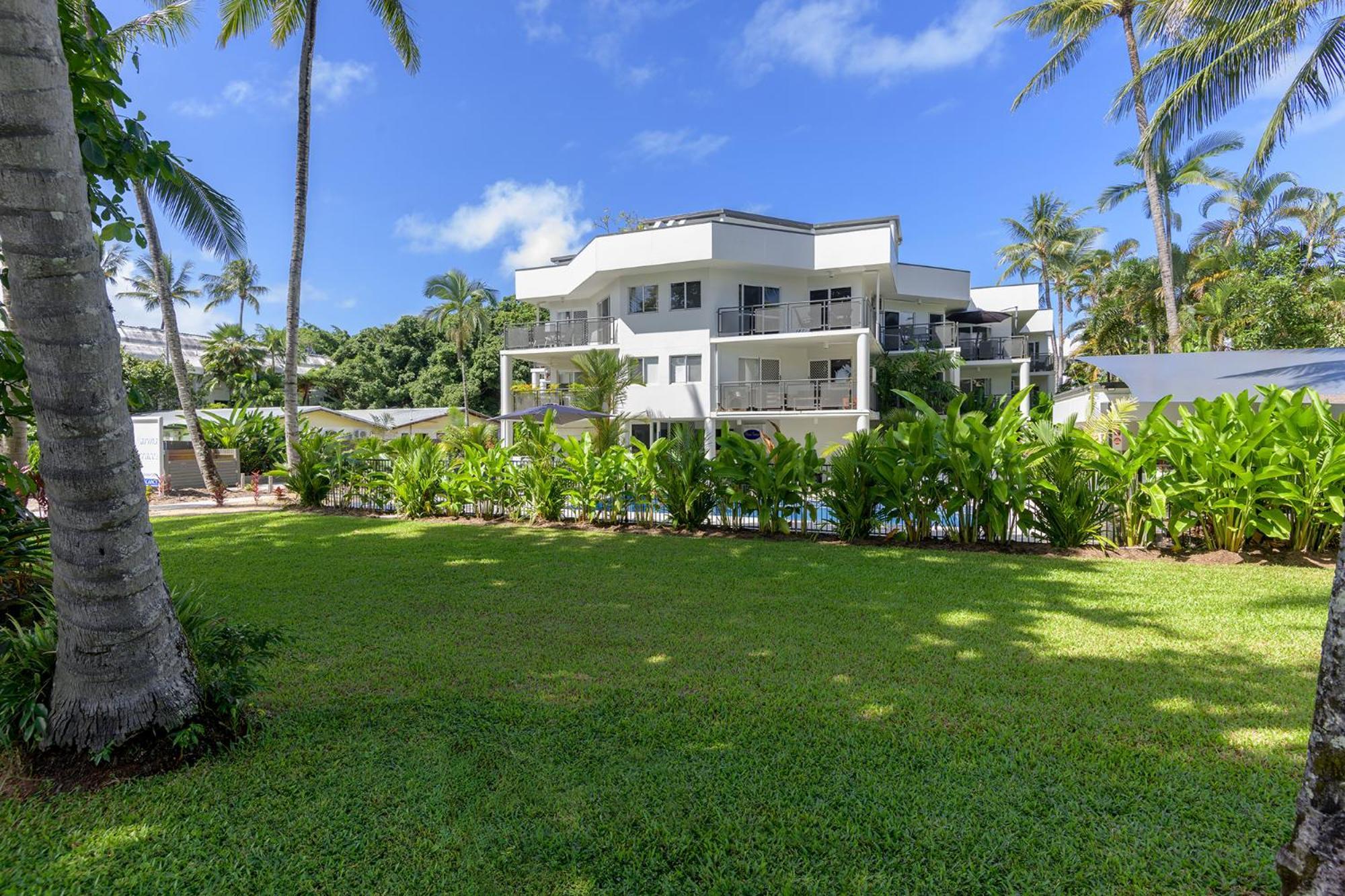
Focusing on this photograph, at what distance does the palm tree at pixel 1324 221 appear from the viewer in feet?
104

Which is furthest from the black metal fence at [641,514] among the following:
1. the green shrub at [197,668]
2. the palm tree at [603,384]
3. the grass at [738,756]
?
the palm tree at [603,384]

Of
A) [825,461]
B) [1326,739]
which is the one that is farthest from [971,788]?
[825,461]

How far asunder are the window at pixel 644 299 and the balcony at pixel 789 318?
8.55 feet

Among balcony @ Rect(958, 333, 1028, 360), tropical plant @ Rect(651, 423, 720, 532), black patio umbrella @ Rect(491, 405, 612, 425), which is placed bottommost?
tropical plant @ Rect(651, 423, 720, 532)

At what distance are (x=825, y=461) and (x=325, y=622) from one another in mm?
7167

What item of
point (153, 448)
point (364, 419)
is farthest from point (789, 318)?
point (364, 419)

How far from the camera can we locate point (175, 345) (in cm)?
1669

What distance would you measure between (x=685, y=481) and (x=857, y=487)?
109 inches

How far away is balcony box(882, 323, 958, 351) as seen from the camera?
26375 millimetres

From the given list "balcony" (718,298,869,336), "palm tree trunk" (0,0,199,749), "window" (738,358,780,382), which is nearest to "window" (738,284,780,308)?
"balcony" (718,298,869,336)

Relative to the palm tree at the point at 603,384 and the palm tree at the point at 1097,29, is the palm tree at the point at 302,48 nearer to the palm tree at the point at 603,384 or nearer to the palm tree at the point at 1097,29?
the palm tree at the point at 603,384

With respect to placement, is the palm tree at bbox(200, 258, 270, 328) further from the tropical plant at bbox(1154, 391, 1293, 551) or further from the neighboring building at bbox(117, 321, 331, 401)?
the tropical plant at bbox(1154, 391, 1293, 551)

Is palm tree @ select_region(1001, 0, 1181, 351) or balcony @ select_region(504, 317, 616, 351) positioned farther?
balcony @ select_region(504, 317, 616, 351)

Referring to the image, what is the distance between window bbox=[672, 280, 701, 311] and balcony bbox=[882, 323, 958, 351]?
805 centimetres
